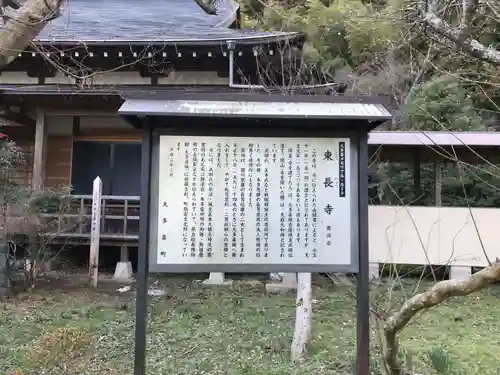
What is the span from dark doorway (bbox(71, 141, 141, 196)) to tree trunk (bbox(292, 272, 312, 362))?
6.76 m

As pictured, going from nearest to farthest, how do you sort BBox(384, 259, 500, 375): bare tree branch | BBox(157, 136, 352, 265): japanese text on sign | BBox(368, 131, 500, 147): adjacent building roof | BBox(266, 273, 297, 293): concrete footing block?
BBox(384, 259, 500, 375): bare tree branch
BBox(157, 136, 352, 265): japanese text on sign
BBox(266, 273, 297, 293): concrete footing block
BBox(368, 131, 500, 147): adjacent building roof

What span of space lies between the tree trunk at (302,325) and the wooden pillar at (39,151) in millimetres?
6533

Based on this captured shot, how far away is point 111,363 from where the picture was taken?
15.8 feet

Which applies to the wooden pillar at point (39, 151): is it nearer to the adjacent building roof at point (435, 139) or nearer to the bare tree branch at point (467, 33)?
the adjacent building roof at point (435, 139)

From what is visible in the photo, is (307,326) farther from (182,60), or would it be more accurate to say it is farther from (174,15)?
(174,15)

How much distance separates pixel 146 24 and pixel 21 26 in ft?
29.6

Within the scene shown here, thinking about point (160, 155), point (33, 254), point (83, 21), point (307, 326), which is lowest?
point (307, 326)

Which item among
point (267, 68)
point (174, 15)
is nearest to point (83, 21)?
point (174, 15)

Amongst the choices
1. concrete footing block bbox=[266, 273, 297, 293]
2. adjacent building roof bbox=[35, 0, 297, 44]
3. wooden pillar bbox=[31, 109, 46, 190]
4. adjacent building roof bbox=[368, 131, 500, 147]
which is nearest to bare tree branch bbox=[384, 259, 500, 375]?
concrete footing block bbox=[266, 273, 297, 293]

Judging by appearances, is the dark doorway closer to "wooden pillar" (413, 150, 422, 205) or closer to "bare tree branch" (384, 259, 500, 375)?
"wooden pillar" (413, 150, 422, 205)

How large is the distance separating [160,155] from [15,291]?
18.6ft

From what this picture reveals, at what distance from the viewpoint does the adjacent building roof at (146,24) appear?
31.7 feet

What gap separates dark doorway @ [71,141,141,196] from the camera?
10977 millimetres

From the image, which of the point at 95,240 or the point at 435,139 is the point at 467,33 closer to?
the point at 435,139
